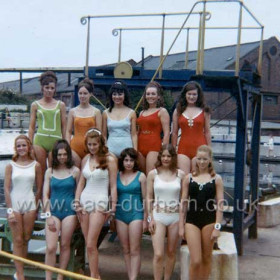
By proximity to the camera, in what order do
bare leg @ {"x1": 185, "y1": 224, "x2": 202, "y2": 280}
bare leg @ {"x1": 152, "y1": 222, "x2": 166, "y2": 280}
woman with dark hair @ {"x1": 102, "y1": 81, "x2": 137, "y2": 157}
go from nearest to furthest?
1. bare leg @ {"x1": 185, "y1": 224, "x2": 202, "y2": 280}
2. bare leg @ {"x1": 152, "y1": 222, "x2": 166, "y2": 280}
3. woman with dark hair @ {"x1": 102, "y1": 81, "x2": 137, "y2": 157}

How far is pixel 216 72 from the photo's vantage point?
765 centimetres

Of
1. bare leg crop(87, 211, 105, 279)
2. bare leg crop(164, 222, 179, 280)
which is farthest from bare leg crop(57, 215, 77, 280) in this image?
bare leg crop(164, 222, 179, 280)

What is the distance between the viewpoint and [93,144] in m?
5.69

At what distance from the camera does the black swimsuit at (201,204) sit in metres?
5.38

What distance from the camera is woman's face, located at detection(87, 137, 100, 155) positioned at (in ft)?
18.6

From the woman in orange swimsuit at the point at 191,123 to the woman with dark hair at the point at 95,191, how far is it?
Result: 36.3 inches

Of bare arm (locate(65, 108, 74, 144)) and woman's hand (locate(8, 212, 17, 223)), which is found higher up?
bare arm (locate(65, 108, 74, 144))

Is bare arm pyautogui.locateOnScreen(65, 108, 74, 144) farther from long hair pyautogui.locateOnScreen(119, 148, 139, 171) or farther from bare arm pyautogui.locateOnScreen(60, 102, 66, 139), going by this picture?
long hair pyautogui.locateOnScreen(119, 148, 139, 171)

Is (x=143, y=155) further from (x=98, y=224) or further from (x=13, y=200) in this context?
(x=13, y=200)

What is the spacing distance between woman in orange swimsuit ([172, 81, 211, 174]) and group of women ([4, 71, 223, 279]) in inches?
0.5

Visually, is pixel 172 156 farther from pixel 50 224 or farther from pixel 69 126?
pixel 50 224

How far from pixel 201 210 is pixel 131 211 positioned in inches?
33.3

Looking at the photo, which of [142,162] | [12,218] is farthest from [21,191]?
[142,162]

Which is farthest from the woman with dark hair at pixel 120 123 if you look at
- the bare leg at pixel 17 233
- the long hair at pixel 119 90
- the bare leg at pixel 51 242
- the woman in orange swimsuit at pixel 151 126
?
the bare leg at pixel 17 233
